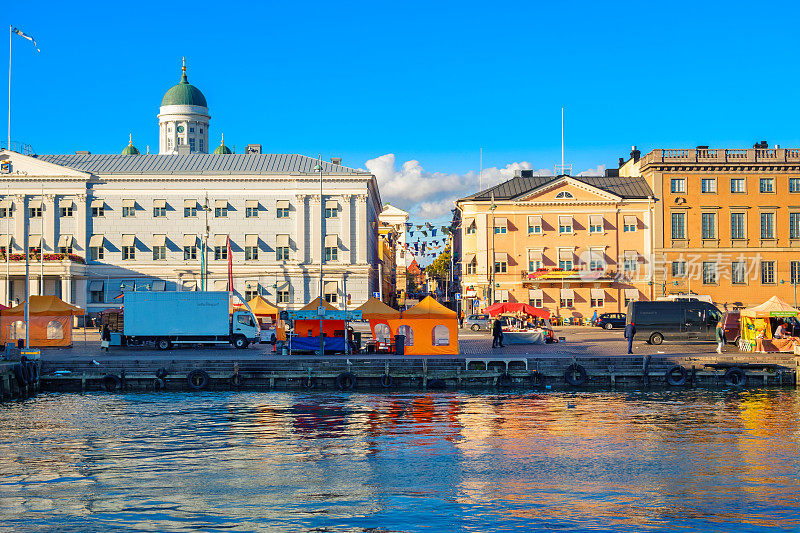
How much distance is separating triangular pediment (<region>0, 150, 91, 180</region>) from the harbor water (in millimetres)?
55048

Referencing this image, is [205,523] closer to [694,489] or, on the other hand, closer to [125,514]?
[125,514]

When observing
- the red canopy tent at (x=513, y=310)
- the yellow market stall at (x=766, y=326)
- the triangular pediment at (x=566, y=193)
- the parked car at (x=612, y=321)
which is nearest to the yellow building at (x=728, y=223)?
the triangular pediment at (x=566, y=193)

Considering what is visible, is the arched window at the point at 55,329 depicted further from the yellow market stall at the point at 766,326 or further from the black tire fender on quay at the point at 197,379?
the yellow market stall at the point at 766,326

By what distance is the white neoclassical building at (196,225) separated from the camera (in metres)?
87.4

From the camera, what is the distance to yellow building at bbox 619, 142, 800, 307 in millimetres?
87562

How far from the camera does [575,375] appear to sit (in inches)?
1652

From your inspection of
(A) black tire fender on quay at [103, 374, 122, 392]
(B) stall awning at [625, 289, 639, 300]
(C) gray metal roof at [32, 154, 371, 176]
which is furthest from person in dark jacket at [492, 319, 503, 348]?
(B) stall awning at [625, 289, 639, 300]

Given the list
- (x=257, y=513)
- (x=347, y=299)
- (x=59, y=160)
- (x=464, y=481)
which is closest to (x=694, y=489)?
(x=464, y=481)

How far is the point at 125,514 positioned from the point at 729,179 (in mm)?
79386

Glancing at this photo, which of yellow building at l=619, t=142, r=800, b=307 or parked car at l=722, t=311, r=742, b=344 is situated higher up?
yellow building at l=619, t=142, r=800, b=307

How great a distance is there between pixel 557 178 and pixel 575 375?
49303 millimetres

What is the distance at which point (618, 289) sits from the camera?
8856cm

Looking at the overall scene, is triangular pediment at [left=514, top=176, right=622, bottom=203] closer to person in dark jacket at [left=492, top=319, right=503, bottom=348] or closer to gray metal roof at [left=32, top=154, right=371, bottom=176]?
gray metal roof at [left=32, top=154, right=371, bottom=176]

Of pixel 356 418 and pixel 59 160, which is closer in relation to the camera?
pixel 356 418
